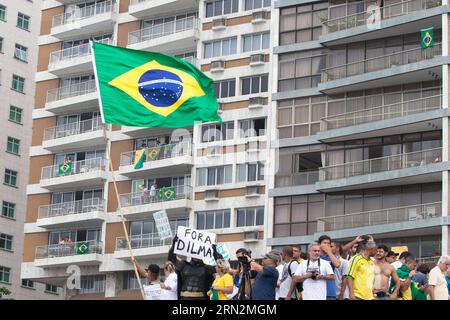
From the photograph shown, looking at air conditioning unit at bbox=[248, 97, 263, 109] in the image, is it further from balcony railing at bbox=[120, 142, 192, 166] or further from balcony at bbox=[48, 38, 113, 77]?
balcony at bbox=[48, 38, 113, 77]

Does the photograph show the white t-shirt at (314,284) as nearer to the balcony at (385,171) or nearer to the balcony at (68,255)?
the balcony at (385,171)

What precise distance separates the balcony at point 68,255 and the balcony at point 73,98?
9.17 meters

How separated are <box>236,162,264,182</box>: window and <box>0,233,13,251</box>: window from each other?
2508cm

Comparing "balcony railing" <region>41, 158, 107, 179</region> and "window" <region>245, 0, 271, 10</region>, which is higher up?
"window" <region>245, 0, 271, 10</region>

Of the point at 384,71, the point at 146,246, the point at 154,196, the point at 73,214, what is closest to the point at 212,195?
the point at 154,196

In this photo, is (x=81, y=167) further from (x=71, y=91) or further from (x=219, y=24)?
(x=219, y=24)

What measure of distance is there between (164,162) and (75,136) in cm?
844

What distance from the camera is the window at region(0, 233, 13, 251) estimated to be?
90419 millimetres

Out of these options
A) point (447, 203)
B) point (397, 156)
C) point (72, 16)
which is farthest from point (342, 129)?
point (72, 16)

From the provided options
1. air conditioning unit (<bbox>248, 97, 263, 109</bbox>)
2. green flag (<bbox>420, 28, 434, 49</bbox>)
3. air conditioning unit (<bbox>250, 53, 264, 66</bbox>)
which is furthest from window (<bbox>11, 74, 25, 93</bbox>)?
green flag (<bbox>420, 28, 434, 49</bbox>)

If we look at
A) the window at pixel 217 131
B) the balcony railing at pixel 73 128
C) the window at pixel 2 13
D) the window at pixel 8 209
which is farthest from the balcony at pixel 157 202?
the window at pixel 2 13

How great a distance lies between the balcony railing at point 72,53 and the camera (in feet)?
269

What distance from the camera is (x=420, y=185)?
63.7 m

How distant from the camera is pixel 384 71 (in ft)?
215
